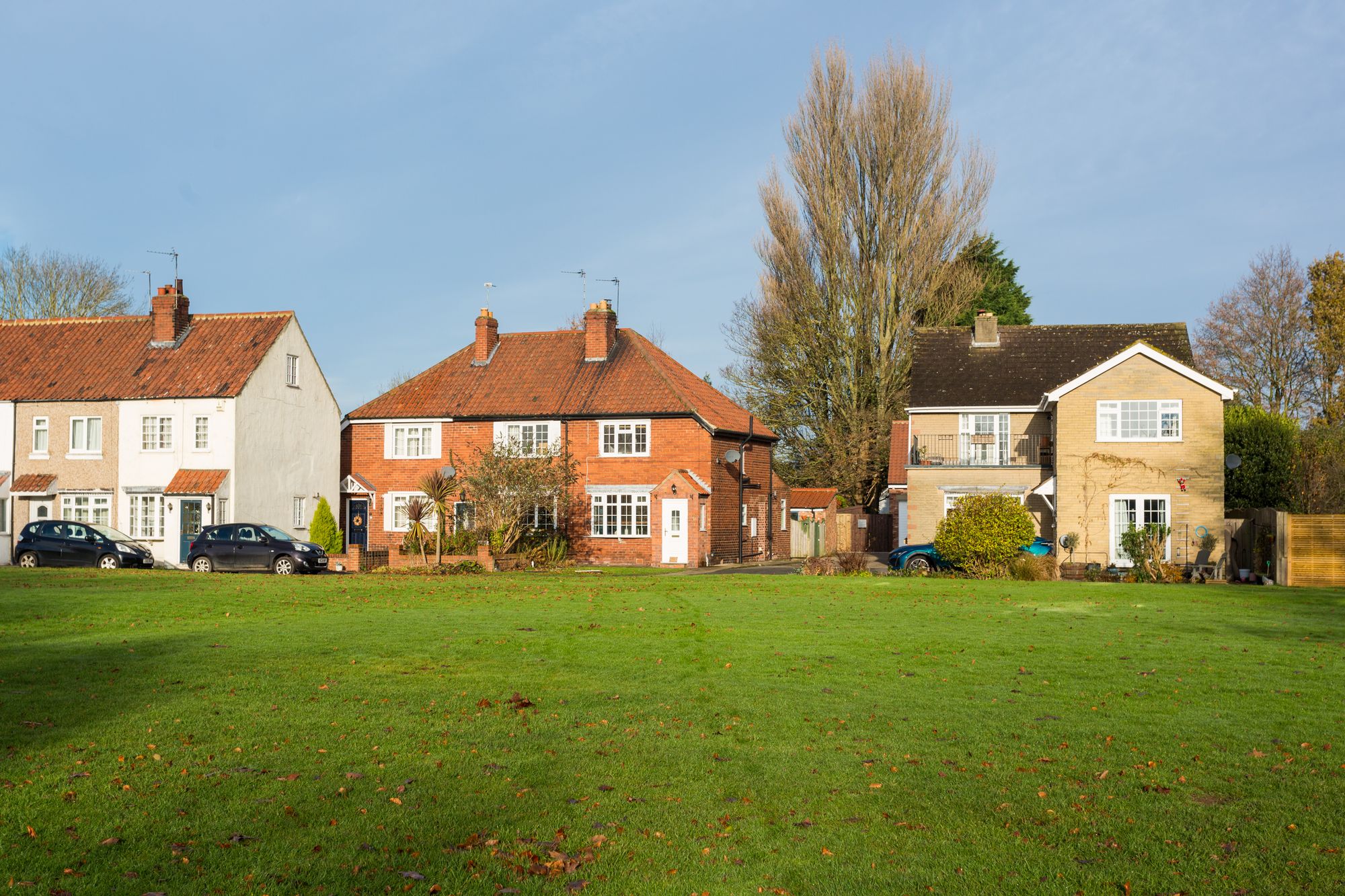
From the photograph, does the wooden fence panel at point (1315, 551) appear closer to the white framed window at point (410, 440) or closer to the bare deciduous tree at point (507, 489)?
the bare deciduous tree at point (507, 489)

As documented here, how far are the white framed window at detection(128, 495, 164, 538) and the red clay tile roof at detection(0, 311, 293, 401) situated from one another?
3611 mm

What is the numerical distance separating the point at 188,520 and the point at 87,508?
4.15 meters

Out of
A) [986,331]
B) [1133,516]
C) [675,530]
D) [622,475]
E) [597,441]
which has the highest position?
[986,331]

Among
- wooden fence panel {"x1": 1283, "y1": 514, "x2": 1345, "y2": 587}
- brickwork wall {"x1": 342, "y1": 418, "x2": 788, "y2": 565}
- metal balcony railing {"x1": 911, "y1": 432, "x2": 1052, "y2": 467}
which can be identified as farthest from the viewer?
metal balcony railing {"x1": 911, "y1": 432, "x2": 1052, "y2": 467}

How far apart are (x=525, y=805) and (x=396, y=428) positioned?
3567cm

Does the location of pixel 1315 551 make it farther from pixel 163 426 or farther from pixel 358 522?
pixel 163 426

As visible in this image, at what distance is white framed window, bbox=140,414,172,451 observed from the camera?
37.8m

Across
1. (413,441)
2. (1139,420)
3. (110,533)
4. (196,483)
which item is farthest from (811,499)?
(110,533)

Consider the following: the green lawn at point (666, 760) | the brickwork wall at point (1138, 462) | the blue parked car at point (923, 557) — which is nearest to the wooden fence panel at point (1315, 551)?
the brickwork wall at point (1138, 462)

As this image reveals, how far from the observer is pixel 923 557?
31266 mm

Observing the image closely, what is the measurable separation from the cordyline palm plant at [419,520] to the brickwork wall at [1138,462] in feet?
63.8

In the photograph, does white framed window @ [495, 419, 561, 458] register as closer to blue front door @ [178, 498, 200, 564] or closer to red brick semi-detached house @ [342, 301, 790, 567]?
red brick semi-detached house @ [342, 301, 790, 567]

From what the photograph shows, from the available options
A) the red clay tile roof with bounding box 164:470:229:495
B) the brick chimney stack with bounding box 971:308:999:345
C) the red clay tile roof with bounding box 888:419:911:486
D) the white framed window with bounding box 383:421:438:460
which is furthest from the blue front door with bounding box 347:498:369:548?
the brick chimney stack with bounding box 971:308:999:345

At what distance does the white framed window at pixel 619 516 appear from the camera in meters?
37.8
